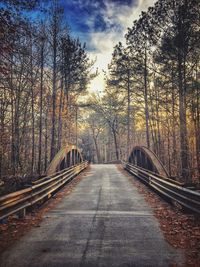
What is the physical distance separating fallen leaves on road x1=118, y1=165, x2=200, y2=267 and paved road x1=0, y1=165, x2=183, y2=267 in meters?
0.20

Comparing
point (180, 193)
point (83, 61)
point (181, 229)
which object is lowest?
point (181, 229)

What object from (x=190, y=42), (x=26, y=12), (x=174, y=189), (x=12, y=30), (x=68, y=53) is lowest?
(x=174, y=189)

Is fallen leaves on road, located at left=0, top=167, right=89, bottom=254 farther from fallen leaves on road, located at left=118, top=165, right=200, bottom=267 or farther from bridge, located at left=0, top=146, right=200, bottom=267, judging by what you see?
fallen leaves on road, located at left=118, top=165, right=200, bottom=267

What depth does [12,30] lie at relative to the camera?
7535 millimetres

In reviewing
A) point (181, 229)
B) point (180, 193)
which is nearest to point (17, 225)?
point (181, 229)

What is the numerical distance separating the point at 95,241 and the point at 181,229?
2.25m

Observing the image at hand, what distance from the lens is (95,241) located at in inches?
189

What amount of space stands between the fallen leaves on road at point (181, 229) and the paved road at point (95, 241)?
0.20 m

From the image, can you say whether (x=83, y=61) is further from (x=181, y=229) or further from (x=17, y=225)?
(x=181, y=229)

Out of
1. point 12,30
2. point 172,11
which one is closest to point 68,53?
point 172,11

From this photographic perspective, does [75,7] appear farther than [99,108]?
No

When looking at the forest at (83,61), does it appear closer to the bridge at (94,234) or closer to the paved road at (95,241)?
the bridge at (94,234)

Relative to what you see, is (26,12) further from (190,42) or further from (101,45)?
(101,45)

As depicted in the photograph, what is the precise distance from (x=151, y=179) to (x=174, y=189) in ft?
12.5
